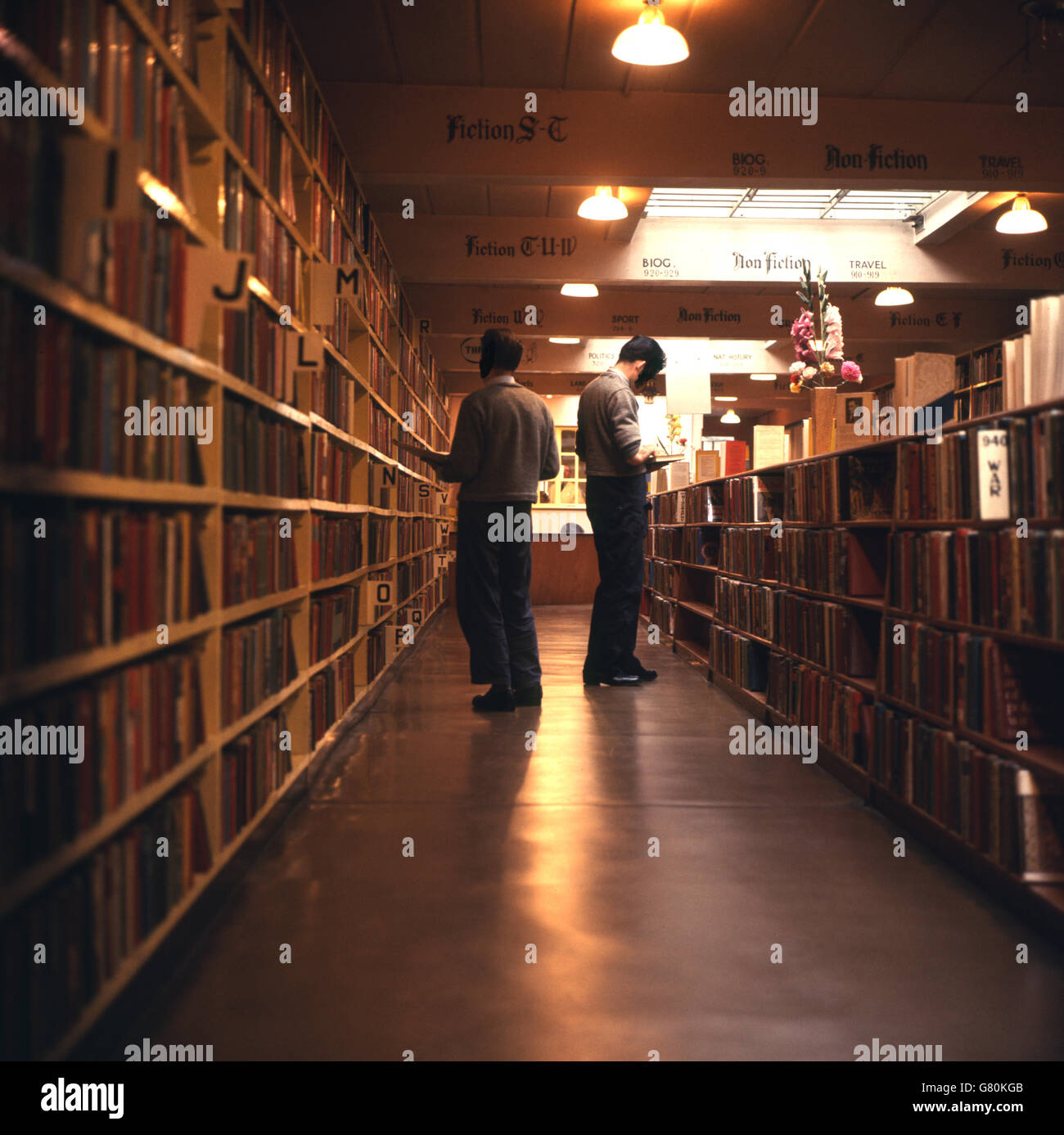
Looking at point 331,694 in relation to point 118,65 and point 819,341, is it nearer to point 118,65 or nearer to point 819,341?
point 118,65

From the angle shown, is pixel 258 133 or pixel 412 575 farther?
pixel 412 575

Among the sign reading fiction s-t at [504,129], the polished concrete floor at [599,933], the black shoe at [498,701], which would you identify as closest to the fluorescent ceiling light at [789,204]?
the sign reading fiction s-t at [504,129]

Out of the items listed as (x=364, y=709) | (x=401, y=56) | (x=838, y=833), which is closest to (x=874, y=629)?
(x=838, y=833)

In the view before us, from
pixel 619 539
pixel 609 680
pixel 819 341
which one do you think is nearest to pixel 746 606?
pixel 619 539

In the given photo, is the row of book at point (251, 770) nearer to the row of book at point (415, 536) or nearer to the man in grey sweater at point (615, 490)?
the man in grey sweater at point (615, 490)

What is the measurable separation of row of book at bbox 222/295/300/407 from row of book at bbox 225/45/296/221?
0.34m

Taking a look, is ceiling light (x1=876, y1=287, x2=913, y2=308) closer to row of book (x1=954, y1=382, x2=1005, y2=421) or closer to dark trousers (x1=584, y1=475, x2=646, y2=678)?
row of book (x1=954, y1=382, x2=1005, y2=421)

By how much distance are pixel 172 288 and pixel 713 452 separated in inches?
189

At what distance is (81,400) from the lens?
123 cm

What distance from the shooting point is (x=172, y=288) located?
59.8 inches

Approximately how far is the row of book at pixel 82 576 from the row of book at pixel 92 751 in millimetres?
67

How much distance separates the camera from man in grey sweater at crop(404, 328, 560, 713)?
3799mm

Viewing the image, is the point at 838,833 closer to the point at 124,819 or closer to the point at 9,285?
the point at 124,819

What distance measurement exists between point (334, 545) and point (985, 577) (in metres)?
2.05
